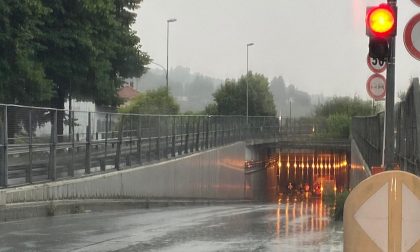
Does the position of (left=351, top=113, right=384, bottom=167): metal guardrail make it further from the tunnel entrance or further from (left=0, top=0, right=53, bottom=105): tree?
the tunnel entrance

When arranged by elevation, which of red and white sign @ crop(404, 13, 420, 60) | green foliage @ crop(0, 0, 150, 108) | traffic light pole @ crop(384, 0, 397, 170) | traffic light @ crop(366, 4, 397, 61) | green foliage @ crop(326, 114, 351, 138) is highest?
green foliage @ crop(0, 0, 150, 108)

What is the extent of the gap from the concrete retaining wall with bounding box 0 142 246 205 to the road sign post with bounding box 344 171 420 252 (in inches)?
334

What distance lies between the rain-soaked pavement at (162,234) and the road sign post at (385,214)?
14.0 ft

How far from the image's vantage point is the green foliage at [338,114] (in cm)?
6906

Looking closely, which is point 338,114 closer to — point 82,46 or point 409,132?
point 82,46

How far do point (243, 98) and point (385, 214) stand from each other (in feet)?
252

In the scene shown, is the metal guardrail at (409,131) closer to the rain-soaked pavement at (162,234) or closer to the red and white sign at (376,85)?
the rain-soaked pavement at (162,234)

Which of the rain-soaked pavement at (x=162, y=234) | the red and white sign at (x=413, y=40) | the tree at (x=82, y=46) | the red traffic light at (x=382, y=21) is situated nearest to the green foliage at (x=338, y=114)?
the tree at (x=82, y=46)

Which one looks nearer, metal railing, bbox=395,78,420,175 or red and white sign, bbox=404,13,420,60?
red and white sign, bbox=404,13,420,60

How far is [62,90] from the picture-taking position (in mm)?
28891

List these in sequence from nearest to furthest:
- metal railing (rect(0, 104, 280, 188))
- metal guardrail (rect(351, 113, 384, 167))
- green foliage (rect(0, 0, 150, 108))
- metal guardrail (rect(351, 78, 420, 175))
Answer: metal guardrail (rect(351, 78, 420, 175)) → metal railing (rect(0, 104, 280, 188)) → metal guardrail (rect(351, 113, 384, 167)) → green foliage (rect(0, 0, 150, 108))

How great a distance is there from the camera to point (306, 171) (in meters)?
74.9

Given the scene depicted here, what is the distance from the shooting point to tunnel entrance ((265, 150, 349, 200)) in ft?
223

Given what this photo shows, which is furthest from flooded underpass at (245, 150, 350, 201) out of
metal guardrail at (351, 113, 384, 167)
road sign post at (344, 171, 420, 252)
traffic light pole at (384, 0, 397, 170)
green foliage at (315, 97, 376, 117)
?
road sign post at (344, 171, 420, 252)
